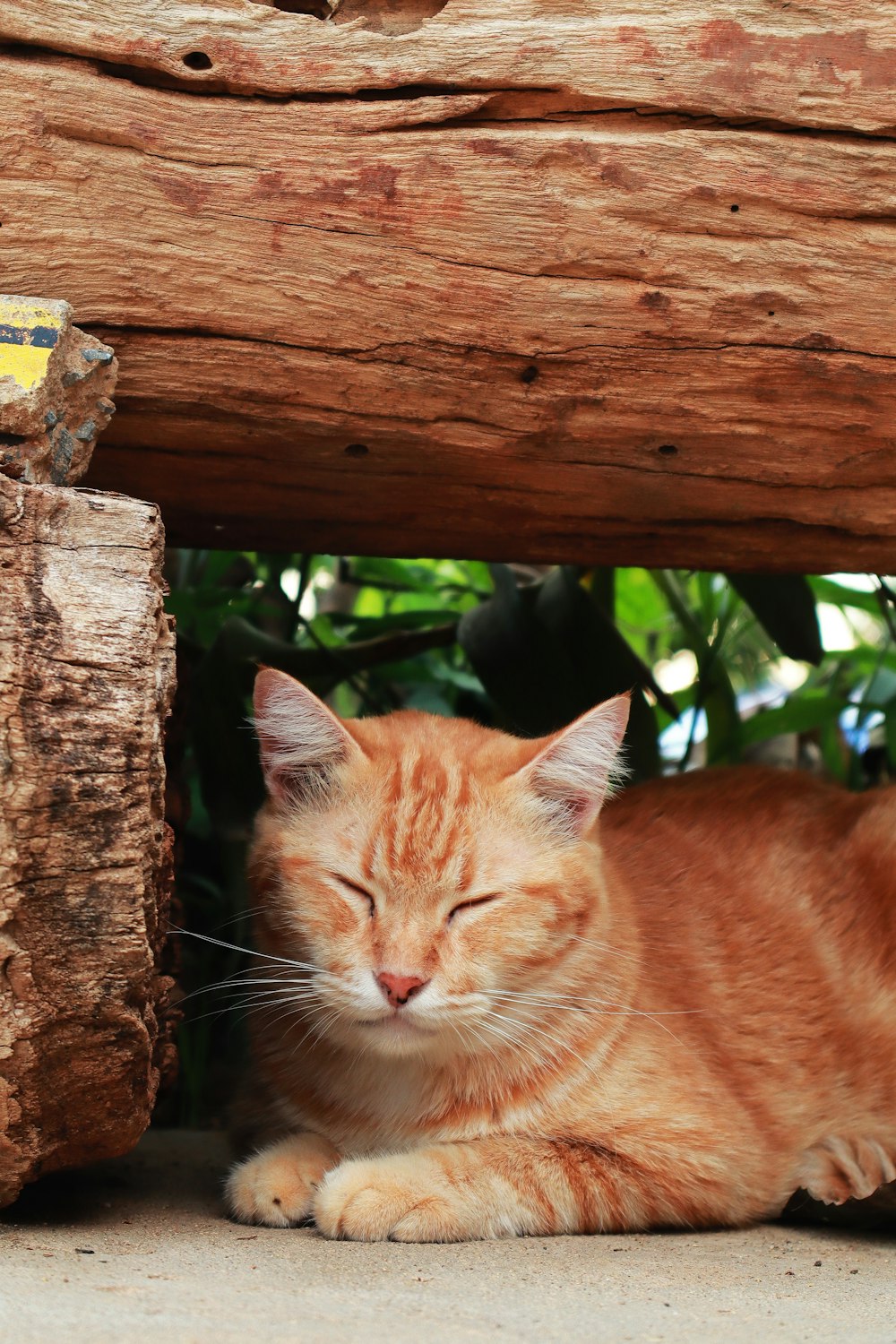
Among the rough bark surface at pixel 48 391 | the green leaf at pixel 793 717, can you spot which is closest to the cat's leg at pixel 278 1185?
the rough bark surface at pixel 48 391

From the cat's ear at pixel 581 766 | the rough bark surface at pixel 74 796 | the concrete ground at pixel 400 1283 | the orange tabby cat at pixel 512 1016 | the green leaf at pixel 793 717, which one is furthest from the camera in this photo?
the green leaf at pixel 793 717

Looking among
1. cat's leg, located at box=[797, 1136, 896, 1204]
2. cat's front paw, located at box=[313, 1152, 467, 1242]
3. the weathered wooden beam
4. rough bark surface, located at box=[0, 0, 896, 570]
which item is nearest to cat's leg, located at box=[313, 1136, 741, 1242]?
cat's front paw, located at box=[313, 1152, 467, 1242]

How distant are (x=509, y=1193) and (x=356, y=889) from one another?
55 centimetres

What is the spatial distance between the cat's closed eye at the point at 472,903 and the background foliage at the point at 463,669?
69 centimetres

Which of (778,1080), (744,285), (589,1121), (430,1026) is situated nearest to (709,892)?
(778,1080)

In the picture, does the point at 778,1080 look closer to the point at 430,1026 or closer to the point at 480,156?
the point at 430,1026

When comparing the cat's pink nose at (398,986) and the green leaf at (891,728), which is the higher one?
the green leaf at (891,728)

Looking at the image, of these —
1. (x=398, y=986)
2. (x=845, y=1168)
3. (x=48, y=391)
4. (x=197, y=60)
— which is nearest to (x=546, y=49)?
(x=197, y=60)

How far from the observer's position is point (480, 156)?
2.01 meters

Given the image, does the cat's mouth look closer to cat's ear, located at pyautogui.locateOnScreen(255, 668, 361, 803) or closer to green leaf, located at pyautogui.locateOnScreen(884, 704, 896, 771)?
cat's ear, located at pyautogui.locateOnScreen(255, 668, 361, 803)

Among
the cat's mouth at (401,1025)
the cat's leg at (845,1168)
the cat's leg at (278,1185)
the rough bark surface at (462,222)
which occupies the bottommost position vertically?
the cat's leg at (278,1185)

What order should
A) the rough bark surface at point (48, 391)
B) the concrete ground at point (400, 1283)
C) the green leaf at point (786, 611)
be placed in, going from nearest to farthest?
1. the concrete ground at point (400, 1283)
2. the rough bark surface at point (48, 391)
3. the green leaf at point (786, 611)

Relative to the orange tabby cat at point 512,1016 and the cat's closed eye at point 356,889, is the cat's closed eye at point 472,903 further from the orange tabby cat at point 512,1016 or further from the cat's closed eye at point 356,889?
the cat's closed eye at point 356,889

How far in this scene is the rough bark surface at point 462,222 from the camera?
197 cm
